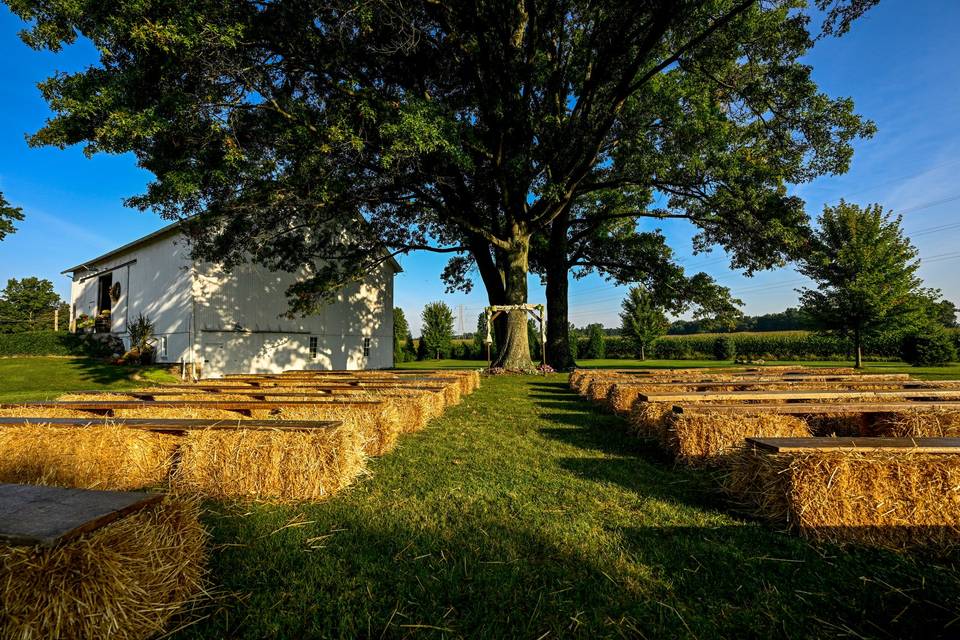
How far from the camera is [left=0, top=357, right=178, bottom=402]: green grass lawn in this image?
555 inches

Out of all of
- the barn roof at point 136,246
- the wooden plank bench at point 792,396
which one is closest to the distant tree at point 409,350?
the barn roof at point 136,246

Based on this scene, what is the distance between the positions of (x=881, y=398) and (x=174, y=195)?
50.5ft

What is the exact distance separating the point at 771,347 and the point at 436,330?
32686 millimetres

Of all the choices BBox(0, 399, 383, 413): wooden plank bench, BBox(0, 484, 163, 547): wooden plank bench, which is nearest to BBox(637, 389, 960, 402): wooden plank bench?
BBox(0, 399, 383, 413): wooden plank bench

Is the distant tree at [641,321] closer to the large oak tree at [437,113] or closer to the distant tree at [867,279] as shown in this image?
the distant tree at [867,279]

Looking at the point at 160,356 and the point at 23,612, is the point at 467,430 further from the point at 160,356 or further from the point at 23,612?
the point at 160,356

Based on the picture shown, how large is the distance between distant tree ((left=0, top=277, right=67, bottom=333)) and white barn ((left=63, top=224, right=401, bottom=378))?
3356 centimetres

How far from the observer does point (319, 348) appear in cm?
2109

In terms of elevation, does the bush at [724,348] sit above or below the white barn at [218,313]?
below

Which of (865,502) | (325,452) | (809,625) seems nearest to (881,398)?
(865,502)

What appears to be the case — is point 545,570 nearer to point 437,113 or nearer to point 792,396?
point 792,396

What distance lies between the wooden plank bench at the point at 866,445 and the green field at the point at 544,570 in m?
0.61

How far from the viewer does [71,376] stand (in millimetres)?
15617

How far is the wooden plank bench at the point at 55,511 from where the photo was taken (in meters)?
1.55
